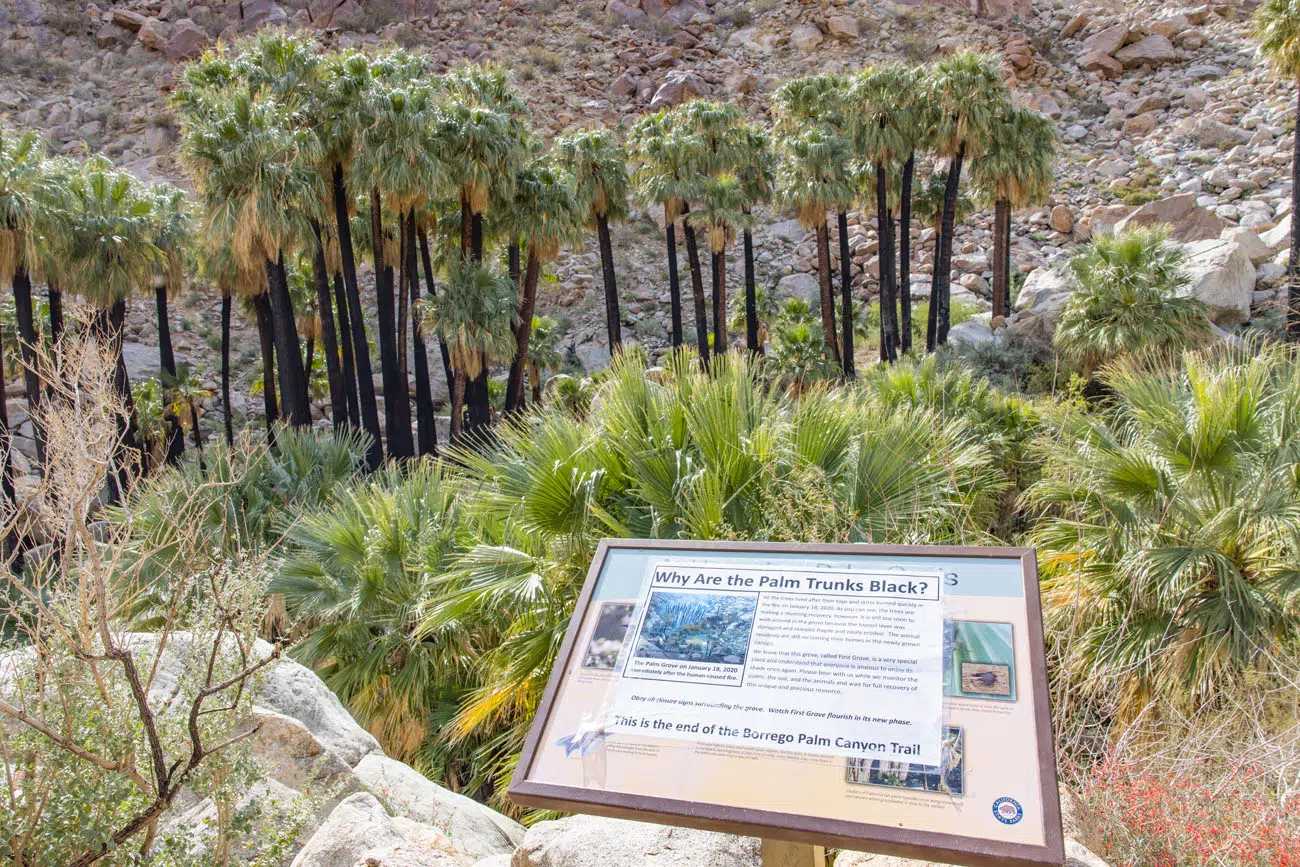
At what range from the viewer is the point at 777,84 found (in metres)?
49.2

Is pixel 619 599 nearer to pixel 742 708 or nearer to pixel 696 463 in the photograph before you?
pixel 742 708

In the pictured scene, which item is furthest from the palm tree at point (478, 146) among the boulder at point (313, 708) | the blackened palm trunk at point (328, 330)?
the boulder at point (313, 708)

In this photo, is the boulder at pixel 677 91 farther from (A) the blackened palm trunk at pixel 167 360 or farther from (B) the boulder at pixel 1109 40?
(A) the blackened palm trunk at pixel 167 360

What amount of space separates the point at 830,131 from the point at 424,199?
1262 cm

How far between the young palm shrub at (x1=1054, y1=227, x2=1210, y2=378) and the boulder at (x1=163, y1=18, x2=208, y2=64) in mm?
48705

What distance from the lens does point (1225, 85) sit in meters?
40.4

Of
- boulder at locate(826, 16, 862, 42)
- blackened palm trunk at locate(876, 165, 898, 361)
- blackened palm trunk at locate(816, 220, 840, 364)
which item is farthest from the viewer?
boulder at locate(826, 16, 862, 42)

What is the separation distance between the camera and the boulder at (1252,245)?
25.0 m

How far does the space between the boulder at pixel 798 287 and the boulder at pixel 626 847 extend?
3587 centimetres

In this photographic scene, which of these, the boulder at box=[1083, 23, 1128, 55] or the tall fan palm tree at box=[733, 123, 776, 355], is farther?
the boulder at box=[1083, 23, 1128, 55]

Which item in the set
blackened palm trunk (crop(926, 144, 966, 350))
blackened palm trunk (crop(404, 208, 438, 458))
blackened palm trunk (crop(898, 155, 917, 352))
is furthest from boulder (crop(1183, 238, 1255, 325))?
blackened palm trunk (crop(404, 208, 438, 458))

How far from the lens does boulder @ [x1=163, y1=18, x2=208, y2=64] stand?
156 ft

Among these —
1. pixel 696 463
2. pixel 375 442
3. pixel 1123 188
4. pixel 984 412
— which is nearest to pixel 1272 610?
pixel 696 463

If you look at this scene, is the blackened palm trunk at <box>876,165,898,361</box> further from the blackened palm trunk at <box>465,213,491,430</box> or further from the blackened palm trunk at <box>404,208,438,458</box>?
the blackened palm trunk at <box>404,208,438,458</box>
